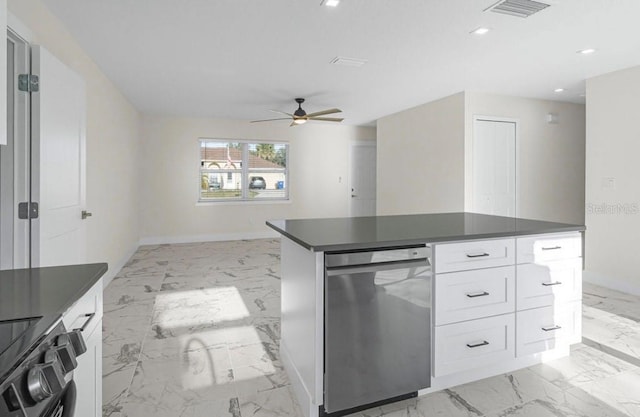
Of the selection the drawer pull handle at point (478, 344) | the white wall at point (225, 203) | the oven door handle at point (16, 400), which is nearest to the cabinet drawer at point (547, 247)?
the drawer pull handle at point (478, 344)

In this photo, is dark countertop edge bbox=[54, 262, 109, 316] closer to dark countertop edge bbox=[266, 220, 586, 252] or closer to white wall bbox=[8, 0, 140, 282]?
dark countertop edge bbox=[266, 220, 586, 252]

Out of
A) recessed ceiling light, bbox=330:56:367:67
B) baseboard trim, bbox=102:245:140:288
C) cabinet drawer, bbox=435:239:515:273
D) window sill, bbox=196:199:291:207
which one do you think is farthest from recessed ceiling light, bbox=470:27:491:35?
window sill, bbox=196:199:291:207

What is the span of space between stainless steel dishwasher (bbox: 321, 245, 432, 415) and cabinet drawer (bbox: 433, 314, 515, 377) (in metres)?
0.10

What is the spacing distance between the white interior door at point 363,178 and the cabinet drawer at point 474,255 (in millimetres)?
6106

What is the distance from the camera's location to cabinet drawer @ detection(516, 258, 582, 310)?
2.11 metres

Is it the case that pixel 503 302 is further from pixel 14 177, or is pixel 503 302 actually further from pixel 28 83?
pixel 28 83

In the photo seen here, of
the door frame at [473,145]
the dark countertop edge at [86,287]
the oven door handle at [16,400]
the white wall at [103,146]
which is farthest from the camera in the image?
the door frame at [473,145]

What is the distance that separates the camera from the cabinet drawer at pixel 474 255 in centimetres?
188

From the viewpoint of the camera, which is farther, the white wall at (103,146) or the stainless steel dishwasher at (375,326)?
the white wall at (103,146)

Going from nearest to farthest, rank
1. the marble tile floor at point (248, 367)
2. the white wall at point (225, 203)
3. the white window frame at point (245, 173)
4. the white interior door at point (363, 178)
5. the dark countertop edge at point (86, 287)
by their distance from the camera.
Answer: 1. the dark countertop edge at point (86, 287)
2. the marble tile floor at point (248, 367)
3. the white wall at point (225, 203)
4. the white window frame at point (245, 173)
5. the white interior door at point (363, 178)

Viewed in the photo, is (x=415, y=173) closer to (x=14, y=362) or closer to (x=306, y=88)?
(x=306, y=88)

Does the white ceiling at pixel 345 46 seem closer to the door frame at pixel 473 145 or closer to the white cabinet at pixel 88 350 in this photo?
the door frame at pixel 473 145

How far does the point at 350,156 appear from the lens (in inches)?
318

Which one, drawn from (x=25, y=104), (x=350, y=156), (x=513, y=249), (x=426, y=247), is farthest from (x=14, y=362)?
(x=350, y=156)
